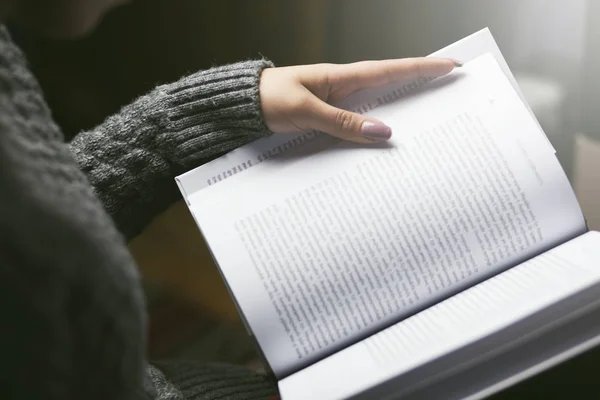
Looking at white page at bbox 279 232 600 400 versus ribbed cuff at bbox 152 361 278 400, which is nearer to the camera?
white page at bbox 279 232 600 400

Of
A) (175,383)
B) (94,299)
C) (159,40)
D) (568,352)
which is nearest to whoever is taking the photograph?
(94,299)

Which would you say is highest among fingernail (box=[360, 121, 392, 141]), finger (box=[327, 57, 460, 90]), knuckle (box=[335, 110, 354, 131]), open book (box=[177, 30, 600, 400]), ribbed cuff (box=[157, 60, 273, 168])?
ribbed cuff (box=[157, 60, 273, 168])

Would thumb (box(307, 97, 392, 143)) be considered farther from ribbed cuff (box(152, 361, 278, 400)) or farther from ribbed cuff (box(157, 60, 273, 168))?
ribbed cuff (box(152, 361, 278, 400))

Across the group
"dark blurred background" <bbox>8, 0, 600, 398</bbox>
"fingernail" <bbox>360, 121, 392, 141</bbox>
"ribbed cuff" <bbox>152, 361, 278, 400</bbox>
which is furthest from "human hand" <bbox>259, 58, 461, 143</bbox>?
"ribbed cuff" <bbox>152, 361, 278, 400</bbox>

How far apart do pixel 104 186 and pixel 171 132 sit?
0.08 meters

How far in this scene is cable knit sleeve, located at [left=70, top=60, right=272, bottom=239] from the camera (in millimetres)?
518

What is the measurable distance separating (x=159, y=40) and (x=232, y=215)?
12.1 inches

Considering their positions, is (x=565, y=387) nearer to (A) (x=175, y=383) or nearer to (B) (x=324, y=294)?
(B) (x=324, y=294)

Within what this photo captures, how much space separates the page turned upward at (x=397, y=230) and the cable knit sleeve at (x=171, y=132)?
9 cm

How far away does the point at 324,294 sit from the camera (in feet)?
1.52

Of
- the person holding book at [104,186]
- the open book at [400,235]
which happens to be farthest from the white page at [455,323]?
the person holding book at [104,186]

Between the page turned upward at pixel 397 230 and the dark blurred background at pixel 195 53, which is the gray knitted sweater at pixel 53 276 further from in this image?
the dark blurred background at pixel 195 53

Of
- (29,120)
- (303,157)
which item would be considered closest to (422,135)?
(303,157)

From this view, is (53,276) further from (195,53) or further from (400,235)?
(195,53)
